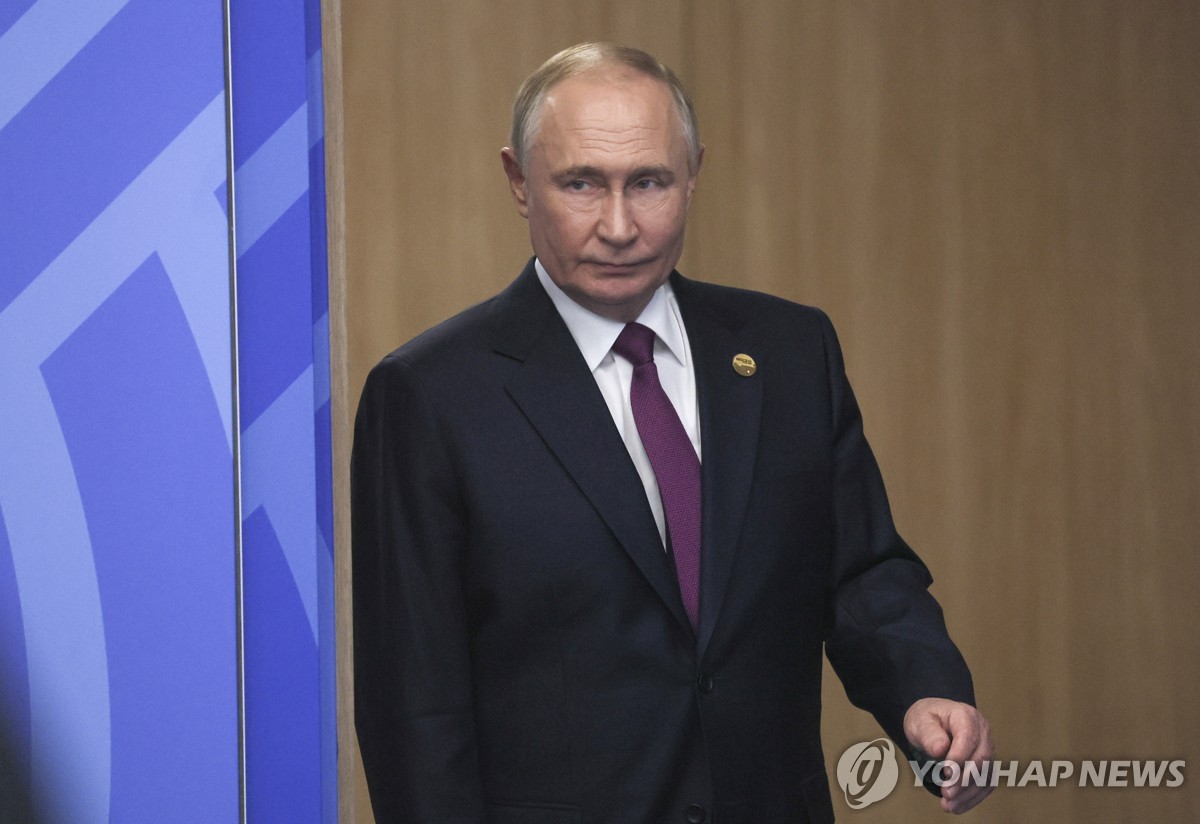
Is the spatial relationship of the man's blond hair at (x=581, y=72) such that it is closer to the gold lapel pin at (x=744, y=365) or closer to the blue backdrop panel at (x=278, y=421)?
the gold lapel pin at (x=744, y=365)

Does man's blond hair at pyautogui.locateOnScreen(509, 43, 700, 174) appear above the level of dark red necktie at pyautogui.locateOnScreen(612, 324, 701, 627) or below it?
above

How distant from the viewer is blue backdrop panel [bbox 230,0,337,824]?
7.29ft

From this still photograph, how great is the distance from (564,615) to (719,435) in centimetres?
24

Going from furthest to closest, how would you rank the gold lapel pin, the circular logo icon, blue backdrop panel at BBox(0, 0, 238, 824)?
1. the circular logo icon
2. blue backdrop panel at BBox(0, 0, 238, 824)
3. the gold lapel pin

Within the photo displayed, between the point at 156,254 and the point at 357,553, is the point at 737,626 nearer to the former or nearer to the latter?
the point at 357,553

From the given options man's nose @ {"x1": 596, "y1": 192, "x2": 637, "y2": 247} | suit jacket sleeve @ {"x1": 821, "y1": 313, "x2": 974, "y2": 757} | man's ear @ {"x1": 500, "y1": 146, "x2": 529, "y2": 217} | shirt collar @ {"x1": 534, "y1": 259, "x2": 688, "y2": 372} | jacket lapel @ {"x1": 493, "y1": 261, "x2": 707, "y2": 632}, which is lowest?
suit jacket sleeve @ {"x1": 821, "y1": 313, "x2": 974, "y2": 757}

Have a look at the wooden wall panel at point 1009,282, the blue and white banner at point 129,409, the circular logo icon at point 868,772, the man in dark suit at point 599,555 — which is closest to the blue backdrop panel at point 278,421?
the blue and white banner at point 129,409

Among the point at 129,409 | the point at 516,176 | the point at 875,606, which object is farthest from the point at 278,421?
the point at 875,606

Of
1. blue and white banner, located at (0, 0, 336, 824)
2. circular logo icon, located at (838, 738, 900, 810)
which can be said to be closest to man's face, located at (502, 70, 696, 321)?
blue and white banner, located at (0, 0, 336, 824)

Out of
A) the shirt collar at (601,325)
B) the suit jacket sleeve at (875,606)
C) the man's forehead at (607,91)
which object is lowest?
the suit jacket sleeve at (875,606)

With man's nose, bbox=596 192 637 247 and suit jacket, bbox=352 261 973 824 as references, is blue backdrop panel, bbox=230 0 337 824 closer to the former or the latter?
suit jacket, bbox=352 261 973 824

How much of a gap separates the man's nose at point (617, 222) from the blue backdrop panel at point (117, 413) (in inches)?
34.0

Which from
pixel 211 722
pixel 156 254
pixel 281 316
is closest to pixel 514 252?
pixel 281 316

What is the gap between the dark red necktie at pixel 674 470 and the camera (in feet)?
4.75
